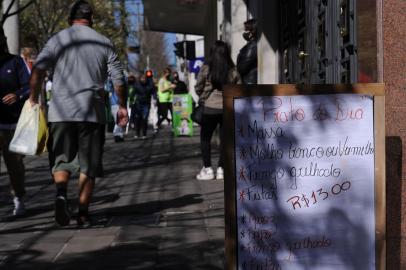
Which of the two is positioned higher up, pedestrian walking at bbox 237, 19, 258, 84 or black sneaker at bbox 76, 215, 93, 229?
pedestrian walking at bbox 237, 19, 258, 84

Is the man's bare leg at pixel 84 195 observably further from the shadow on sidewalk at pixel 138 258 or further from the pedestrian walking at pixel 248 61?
the pedestrian walking at pixel 248 61

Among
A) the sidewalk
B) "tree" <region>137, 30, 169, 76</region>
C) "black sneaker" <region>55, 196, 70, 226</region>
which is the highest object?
"tree" <region>137, 30, 169, 76</region>

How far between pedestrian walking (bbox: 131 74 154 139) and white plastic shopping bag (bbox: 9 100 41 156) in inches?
591

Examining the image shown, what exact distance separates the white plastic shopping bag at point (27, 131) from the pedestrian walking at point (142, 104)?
1501cm

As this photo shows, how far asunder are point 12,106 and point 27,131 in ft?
3.34

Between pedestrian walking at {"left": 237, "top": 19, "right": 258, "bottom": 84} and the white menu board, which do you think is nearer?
the white menu board

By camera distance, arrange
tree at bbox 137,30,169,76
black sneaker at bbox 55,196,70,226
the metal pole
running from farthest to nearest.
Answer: tree at bbox 137,30,169,76 < the metal pole < black sneaker at bbox 55,196,70,226

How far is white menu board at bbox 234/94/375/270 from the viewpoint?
4.69 m

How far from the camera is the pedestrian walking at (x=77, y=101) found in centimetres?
754

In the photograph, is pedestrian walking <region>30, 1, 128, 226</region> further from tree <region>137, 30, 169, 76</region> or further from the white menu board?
tree <region>137, 30, 169, 76</region>

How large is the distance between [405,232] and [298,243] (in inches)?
33.1

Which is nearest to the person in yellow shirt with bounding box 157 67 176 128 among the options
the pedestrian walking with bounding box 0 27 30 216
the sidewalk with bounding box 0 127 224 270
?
the sidewalk with bounding box 0 127 224 270

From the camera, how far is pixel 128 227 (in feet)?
24.6

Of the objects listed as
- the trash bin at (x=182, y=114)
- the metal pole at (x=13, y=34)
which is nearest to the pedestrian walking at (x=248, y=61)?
the metal pole at (x=13, y=34)
